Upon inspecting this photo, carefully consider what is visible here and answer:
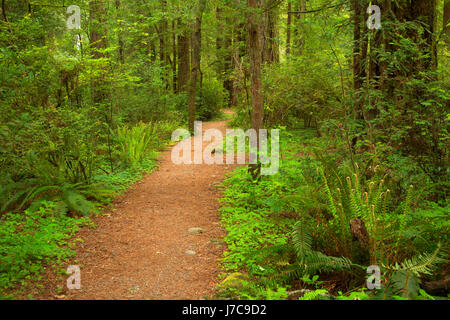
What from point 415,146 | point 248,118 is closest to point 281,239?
point 415,146

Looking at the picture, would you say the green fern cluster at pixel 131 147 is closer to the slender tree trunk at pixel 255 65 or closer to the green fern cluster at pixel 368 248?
the slender tree trunk at pixel 255 65

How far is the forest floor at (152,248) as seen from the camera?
3.39 meters

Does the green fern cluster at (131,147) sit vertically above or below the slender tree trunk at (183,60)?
below

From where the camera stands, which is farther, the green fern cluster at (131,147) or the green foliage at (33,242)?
the green fern cluster at (131,147)

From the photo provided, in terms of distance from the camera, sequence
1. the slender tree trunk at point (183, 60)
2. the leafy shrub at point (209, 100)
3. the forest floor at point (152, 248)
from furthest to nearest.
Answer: the leafy shrub at point (209, 100)
the slender tree trunk at point (183, 60)
the forest floor at point (152, 248)

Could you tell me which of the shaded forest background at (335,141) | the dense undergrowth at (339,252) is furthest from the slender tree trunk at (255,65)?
the dense undergrowth at (339,252)

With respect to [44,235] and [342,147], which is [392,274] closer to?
[342,147]

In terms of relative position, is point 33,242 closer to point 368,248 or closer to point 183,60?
point 368,248

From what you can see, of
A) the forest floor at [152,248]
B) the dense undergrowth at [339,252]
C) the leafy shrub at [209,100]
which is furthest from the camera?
the leafy shrub at [209,100]

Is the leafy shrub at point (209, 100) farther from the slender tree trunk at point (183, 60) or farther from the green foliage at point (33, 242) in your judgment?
the green foliage at point (33, 242)

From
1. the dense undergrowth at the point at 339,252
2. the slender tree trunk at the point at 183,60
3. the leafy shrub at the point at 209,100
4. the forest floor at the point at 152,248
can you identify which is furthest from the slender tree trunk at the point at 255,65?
the leafy shrub at the point at 209,100

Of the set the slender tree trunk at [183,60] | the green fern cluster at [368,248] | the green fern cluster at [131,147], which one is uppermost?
the slender tree trunk at [183,60]

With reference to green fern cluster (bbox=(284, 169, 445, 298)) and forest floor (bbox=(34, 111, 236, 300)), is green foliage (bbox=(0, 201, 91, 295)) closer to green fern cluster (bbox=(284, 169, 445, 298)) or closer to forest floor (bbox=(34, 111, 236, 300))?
forest floor (bbox=(34, 111, 236, 300))

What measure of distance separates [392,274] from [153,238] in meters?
3.23
